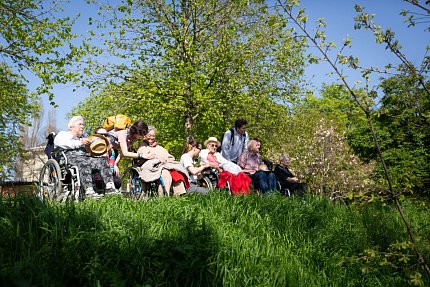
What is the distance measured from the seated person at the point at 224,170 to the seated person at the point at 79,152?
2.08 m

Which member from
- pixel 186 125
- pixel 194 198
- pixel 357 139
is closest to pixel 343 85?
pixel 194 198

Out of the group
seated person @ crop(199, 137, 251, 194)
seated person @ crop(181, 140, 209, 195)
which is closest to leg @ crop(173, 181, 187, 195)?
seated person @ crop(181, 140, 209, 195)

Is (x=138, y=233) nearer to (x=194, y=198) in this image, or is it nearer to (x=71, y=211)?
(x=71, y=211)

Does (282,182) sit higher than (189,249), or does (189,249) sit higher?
(282,182)

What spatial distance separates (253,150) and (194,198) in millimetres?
3455

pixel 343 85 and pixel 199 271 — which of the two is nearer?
pixel 343 85

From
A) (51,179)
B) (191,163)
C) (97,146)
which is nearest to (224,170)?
(191,163)

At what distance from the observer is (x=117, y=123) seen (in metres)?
8.20

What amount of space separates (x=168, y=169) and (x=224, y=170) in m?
A: 1.43

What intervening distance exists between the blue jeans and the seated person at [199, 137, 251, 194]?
0.31 meters

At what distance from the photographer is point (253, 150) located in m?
9.16

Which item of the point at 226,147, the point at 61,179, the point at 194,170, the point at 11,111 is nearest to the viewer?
the point at 61,179

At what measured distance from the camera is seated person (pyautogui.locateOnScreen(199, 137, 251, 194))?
8.18 meters

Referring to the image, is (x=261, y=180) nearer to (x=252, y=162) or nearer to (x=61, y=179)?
(x=252, y=162)
